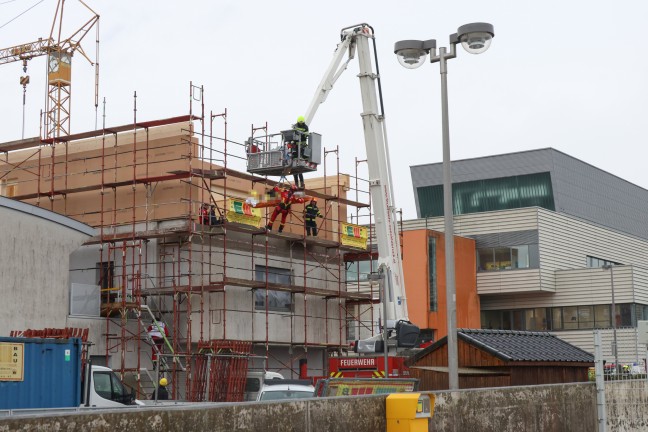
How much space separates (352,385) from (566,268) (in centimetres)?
4974

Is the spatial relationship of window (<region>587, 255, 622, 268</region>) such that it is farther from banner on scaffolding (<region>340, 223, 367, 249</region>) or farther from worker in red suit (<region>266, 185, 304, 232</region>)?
worker in red suit (<region>266, 185, 304, 232</region>)

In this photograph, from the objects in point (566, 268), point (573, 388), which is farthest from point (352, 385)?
point (566, 268)

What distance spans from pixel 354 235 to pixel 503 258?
2307 cm

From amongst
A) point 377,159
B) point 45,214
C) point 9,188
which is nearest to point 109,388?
point 45,214

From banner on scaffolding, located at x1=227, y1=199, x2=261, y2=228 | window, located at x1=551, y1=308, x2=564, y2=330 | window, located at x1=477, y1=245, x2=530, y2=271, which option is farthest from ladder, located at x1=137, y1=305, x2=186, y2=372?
window, located at x1=551, y1=308, x2=564, y2=330

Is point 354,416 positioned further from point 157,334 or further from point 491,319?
point 491,319

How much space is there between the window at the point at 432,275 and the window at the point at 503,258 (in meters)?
4.92

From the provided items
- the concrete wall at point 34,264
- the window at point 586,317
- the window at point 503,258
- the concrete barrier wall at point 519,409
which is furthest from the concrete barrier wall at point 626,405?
the window at point 586,317

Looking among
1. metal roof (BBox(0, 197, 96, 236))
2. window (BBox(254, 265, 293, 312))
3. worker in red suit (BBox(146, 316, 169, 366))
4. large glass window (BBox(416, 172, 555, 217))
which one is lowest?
worker in red suit (BBox(146, 316, 169, 366))

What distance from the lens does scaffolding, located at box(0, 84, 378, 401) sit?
107 feet

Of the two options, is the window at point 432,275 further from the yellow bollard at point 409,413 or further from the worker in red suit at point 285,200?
the yellow bollard at point 409,413

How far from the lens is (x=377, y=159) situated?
33344 millimetres

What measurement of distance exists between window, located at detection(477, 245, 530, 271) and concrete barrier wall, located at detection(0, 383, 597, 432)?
42.5 meters

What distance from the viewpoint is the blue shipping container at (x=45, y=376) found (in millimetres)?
19531
